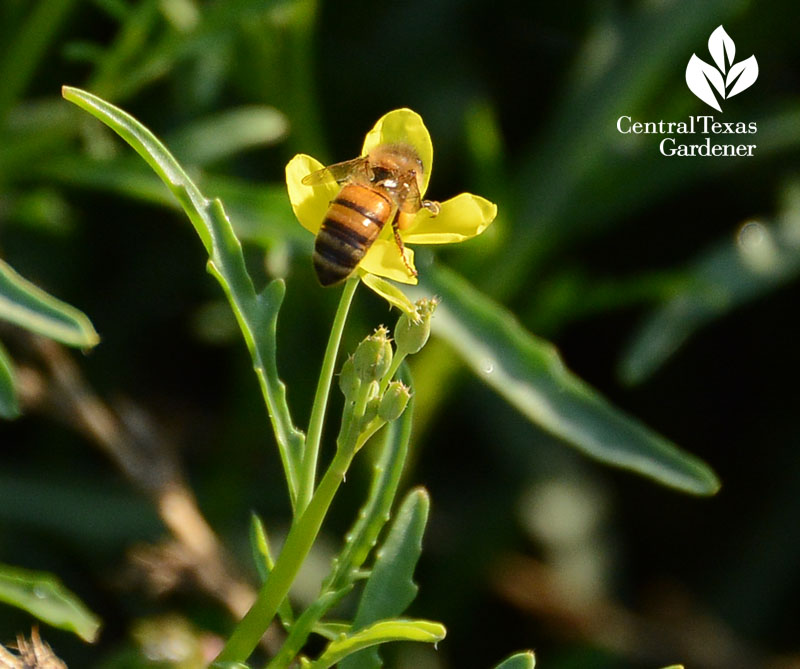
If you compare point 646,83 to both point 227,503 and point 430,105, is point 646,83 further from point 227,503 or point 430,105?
point 227,503

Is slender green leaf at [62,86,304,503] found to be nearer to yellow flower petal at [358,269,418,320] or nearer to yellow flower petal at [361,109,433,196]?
yellow flower petal at [358,269,418,320]

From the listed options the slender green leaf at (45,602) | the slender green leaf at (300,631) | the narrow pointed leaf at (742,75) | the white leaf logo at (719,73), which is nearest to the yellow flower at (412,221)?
the slender green leaf at (300,631)

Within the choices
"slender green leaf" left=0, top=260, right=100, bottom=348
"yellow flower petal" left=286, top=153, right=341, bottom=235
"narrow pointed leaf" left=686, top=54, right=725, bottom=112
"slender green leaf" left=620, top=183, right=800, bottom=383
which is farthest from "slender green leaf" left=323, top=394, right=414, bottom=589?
"narrow pointed leaf" left=686, top=54, right=725, bottom=112

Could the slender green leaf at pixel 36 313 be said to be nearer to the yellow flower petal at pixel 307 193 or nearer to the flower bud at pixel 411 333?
the yellow flower petal at pixel 307 193

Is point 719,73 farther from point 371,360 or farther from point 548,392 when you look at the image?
point 371,360

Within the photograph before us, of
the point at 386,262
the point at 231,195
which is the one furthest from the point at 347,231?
the point at 231,195

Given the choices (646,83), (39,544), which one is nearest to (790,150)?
(646,83)

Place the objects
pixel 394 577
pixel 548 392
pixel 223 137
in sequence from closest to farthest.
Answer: pixel 394 577
pixel 548 392
pixel 223 137
